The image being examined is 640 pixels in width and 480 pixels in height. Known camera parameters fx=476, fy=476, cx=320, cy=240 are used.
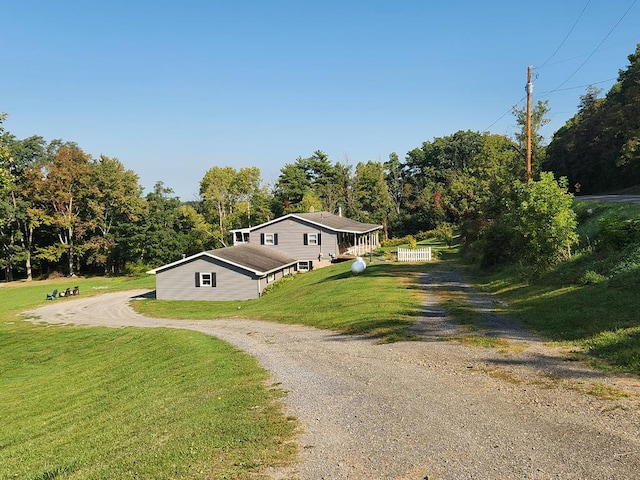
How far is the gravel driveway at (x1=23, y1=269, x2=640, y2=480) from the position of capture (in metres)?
5.46

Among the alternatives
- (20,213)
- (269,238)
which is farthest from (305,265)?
(20,213)

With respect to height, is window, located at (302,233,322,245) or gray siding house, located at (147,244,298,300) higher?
window, located at (302,233,322,245)

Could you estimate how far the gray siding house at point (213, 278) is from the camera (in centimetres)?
3484

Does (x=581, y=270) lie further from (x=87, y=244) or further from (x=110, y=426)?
(x=87, y=244)

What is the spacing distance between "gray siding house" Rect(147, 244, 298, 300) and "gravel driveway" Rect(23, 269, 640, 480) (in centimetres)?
2262

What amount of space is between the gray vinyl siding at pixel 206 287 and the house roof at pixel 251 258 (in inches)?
15.4

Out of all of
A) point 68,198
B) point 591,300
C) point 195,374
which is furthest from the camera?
point 68,198

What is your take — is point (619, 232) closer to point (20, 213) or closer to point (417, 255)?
point (417, 255)

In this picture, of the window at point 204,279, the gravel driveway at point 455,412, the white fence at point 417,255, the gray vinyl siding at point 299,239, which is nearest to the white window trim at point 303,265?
the gray vinyl siding at point 299,239

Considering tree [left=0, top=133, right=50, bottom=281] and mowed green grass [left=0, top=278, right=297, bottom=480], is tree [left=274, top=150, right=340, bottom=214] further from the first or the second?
mowed green grass [left=0, top=278, right=297, bottom=480]

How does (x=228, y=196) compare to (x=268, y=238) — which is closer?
(x=268, y=238)

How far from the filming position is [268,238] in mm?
46219

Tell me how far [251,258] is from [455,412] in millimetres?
31875

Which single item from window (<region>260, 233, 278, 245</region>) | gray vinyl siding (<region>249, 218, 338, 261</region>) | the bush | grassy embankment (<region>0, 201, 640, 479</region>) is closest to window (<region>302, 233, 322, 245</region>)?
gray vinyl siding (<region>249, 218, 338, 261</region>)
